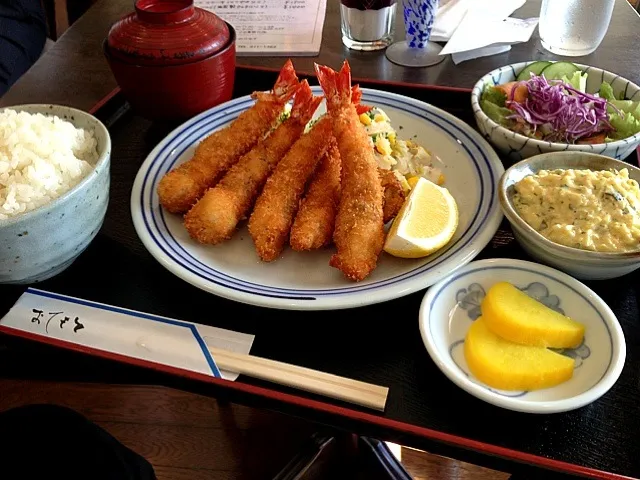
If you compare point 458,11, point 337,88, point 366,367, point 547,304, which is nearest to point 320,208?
point 337,88

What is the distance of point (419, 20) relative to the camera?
1.97 metres

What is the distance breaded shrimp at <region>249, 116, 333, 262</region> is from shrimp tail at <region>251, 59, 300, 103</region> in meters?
0.13

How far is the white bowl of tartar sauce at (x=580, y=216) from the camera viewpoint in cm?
107

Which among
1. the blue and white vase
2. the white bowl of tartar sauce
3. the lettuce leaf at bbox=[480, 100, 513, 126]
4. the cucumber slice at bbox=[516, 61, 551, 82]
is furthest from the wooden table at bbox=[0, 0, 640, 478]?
the blue and white vase

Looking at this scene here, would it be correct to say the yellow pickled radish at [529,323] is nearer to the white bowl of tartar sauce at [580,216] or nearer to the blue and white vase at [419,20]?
the white bowl of tartar sauce at [580,216]

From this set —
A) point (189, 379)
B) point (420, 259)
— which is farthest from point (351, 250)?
point (189, 379)

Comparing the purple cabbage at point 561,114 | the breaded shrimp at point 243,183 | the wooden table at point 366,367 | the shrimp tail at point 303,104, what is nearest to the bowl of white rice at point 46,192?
the wooden table at point 366,367

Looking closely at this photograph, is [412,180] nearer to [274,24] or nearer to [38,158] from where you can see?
[38,158]

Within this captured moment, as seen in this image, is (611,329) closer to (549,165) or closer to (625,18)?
(549,165)

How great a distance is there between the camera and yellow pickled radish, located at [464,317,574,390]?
932 mm

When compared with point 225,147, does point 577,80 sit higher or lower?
higher

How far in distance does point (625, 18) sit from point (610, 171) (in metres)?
1.38

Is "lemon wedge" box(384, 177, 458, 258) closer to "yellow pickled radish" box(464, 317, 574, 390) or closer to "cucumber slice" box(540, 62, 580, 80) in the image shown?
"yellow pickled radish" box(464, 317, 574, 390)

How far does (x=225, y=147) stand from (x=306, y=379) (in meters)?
0.72
